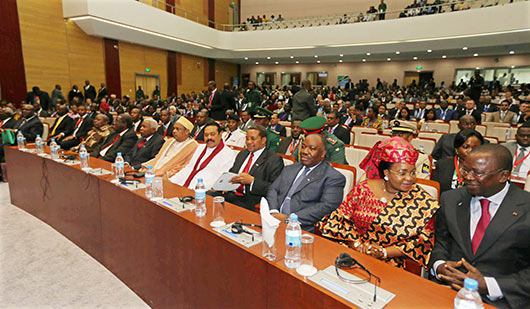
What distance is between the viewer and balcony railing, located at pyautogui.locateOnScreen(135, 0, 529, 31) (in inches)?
480

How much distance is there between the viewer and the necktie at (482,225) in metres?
1.66

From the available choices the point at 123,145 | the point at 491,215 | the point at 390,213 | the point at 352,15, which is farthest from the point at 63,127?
the point at 352,15

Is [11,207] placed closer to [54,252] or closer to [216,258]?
[54,252]

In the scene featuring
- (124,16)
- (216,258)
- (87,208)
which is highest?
(124,16)

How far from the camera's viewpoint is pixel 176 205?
7.63 ft

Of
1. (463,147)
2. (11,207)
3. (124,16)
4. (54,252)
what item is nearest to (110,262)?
(54,252)

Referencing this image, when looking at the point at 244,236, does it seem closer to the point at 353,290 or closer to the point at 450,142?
the point at 353,290

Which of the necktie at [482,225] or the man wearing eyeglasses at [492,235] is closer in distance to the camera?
the man wearing eyeglasses at [492,235]

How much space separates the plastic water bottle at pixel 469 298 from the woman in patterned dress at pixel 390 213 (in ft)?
2.38

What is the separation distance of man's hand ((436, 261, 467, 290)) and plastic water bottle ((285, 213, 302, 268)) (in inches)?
29.2

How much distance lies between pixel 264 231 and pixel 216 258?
42cm

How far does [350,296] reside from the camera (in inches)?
49.9

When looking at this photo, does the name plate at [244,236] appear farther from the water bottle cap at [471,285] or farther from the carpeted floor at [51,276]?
the carpeted floor at [51,276]

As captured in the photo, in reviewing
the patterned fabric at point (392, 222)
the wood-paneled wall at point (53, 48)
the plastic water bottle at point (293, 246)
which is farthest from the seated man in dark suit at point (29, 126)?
the wood-paneled wall at point (53, 48)
